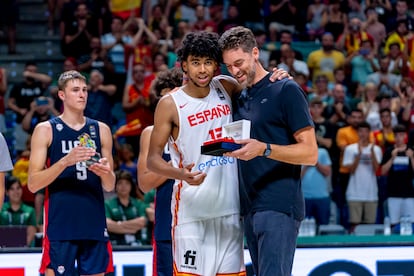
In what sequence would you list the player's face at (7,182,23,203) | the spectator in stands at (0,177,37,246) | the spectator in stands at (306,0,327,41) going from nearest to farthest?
1. the spectator in stands at (0,177,37,246)
2. the player's face at (7,182,23,203)
3. the spectator in stands at (306,0,327,41)

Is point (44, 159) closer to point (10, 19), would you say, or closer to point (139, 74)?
point (139, 74)

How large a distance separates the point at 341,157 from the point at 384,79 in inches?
105

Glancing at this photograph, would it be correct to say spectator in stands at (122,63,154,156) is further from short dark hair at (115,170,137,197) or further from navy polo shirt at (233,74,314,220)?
navy polo shirt at (233,74,314,220)

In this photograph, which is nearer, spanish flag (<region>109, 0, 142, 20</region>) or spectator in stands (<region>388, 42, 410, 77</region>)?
spectator in stands (<region>388, 42, 410, 77</region>)

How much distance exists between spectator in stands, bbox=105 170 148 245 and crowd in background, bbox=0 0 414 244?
2 cm

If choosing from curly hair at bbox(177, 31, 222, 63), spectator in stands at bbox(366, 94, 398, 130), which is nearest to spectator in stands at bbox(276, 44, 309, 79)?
spectator in stands at bbox(366, 94, 398, 130)

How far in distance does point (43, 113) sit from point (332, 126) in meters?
4.31

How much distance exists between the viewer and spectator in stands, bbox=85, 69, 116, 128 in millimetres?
13633

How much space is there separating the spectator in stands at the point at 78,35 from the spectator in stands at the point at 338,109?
4492mm

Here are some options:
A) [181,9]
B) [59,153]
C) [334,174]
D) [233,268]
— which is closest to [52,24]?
[181,9]

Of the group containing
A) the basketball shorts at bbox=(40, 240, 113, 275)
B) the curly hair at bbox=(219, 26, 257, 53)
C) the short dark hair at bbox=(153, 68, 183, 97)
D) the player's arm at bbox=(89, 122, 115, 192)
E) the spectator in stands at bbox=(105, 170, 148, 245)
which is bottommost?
the basketball shorts at bbox=(40, 240, 113, 275)

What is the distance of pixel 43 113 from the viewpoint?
13.5m

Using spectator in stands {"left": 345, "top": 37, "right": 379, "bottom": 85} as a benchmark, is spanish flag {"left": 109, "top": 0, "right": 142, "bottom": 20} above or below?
above

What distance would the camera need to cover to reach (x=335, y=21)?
56.7 feet
